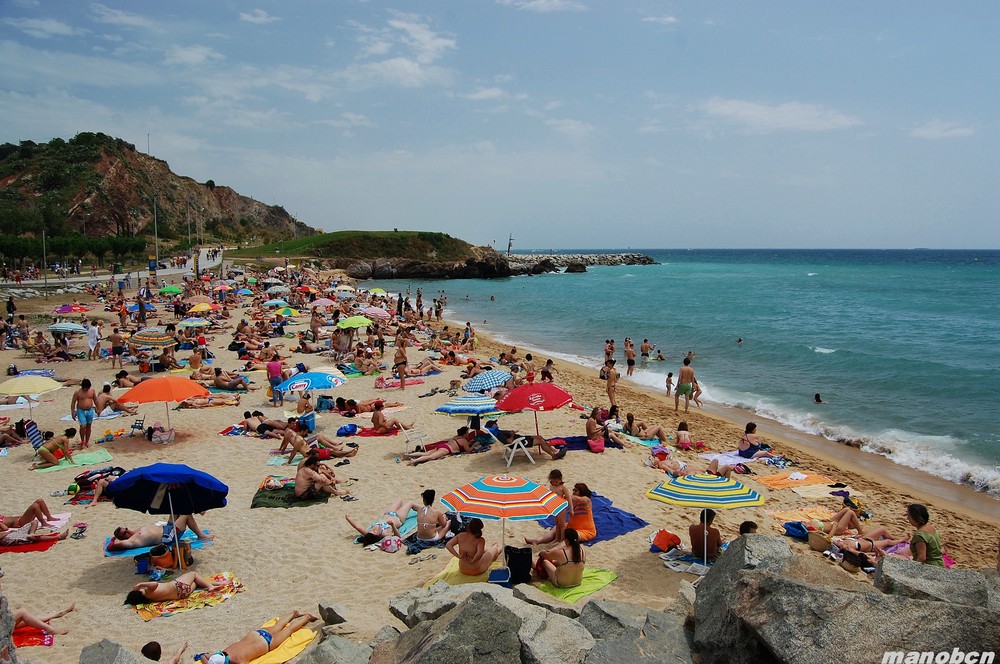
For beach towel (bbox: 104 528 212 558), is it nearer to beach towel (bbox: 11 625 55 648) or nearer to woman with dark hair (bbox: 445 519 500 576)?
beach towel (bbox: 11 625 55 648)

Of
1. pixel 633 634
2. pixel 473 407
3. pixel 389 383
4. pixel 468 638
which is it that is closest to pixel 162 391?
pixel 473 407

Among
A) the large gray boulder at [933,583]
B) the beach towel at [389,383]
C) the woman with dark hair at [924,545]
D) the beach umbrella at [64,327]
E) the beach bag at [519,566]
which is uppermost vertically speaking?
the large gray boulder at [933,583]

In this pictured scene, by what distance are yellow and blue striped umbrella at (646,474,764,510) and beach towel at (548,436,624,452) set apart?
12.9 ft

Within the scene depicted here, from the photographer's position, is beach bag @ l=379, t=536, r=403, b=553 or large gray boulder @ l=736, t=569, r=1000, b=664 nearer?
large gray boulder @ l=736, t=569, r=1000, b=664

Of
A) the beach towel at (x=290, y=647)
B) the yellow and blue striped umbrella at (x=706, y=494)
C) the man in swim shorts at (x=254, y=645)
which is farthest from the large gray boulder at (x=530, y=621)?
the yellow and blue striped umbrella at (x=706, y=494)

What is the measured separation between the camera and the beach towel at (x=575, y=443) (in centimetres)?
1161

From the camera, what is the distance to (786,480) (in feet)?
36.3

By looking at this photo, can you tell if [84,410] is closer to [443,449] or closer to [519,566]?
[443,449]

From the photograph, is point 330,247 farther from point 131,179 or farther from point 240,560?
point 240,560

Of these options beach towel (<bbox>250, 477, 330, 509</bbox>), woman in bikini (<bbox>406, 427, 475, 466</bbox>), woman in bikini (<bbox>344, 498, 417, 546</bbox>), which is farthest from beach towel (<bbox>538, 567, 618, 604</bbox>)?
woman in bikini (<bbox>406, 427, 475, 466</bbox>)

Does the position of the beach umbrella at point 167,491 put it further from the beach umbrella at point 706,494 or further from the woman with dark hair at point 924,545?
the woman with dark hair at point 924,545

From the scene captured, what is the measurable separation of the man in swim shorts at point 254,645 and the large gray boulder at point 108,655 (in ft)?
2.63

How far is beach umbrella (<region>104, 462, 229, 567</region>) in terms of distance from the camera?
23.3 feet

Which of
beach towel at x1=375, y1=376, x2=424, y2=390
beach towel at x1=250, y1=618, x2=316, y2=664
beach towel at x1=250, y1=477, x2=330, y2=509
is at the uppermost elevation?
beach towel at x1=375, y1=376, x2=424, y2=390
